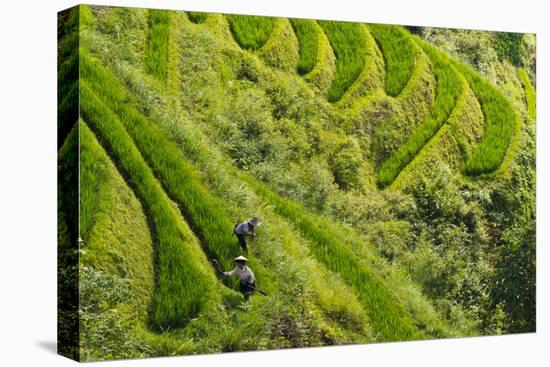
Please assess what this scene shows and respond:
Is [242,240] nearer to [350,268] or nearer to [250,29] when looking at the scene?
[350,268]

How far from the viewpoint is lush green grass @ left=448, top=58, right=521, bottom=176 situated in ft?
47.7

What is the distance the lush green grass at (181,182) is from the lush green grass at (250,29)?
67.4 inches

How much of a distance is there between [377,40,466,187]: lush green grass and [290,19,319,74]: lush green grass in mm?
1560

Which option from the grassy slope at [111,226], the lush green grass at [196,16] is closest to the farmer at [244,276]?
the grassy slope at [111,226]

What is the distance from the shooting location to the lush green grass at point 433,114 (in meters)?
14.0

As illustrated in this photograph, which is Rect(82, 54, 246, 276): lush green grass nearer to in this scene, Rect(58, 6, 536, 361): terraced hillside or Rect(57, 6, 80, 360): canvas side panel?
Rect(58, 6, 536, 361): terraced hillside

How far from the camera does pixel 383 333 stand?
1330 cm

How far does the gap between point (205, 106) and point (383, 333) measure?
3.51 m

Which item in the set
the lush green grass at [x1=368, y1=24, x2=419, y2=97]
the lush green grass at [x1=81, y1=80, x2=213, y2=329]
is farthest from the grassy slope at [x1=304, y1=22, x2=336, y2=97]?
the lush green grass at [x1=81, y1=80, x2=213, y2=329]

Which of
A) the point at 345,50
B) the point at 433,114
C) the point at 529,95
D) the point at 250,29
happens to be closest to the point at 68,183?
the point at 250,29

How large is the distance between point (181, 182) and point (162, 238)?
2.40ft

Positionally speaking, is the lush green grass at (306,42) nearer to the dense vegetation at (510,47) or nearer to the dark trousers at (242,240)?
the dark trousers at (242,240)

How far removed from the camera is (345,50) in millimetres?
13898

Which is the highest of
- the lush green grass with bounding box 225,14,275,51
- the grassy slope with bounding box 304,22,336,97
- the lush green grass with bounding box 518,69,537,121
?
the lush green grass with bounding box 225,14,275,51
